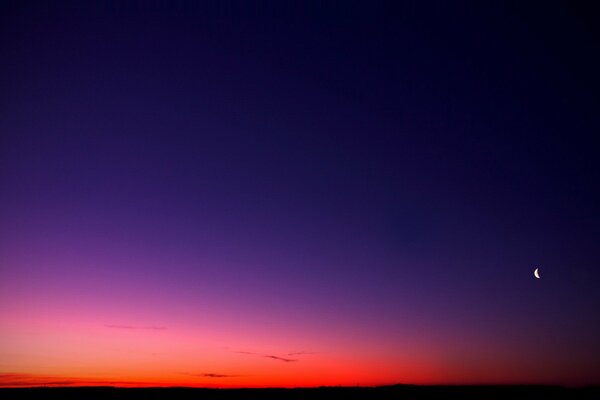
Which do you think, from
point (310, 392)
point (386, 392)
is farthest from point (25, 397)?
point (386, 392)

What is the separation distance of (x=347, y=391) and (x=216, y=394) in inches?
667

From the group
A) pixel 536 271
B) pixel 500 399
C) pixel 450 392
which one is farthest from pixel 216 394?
pixel 536 271

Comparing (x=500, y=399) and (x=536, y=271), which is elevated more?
(x=536, y=271)

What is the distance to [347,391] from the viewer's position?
67750 millimetres

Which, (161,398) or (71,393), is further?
(161,398)

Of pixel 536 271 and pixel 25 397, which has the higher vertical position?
pixel 536 271

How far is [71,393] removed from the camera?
176 ft

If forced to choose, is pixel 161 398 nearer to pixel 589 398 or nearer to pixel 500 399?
pixel 500 399

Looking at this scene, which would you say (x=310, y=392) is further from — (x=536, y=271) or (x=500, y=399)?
(x=536, y=271)

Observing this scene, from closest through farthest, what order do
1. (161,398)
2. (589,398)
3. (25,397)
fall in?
(25,397), (161,398), (589,398)

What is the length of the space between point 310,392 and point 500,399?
24032 millimetres

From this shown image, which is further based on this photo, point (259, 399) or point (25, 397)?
point (259, 399)

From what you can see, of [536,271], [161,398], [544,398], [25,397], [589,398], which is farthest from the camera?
[544,398]

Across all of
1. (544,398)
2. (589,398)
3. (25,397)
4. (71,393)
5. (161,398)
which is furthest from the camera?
(544,398)
